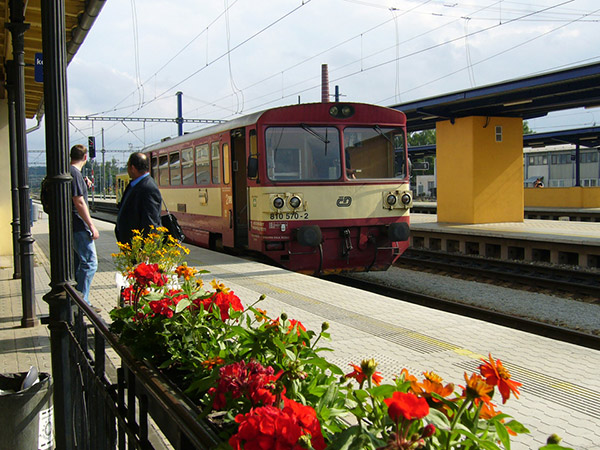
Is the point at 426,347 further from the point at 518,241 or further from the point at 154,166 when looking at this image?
the point at 154,166

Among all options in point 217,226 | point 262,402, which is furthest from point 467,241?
point 262,402

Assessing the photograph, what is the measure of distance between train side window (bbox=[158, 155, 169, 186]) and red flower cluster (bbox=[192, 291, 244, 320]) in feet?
44.4

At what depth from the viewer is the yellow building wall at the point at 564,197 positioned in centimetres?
2761

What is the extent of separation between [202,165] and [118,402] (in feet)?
35.3

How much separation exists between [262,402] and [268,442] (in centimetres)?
34

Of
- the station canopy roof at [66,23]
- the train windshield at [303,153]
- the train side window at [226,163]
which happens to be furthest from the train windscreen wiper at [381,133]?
the station canopy roof at [66,23]

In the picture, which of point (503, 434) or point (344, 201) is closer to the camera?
point (503, 434)

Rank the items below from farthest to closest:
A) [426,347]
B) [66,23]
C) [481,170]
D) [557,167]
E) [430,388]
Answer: [557,167]
[481,170]
[66,23]
[426,347]
[430,388]

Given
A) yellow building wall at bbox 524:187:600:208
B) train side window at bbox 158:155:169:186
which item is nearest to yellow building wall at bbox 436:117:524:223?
train side window at bbox 158:155:169:186

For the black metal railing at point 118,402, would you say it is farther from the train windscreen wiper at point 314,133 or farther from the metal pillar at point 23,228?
the train windscreen wiper at point 314,133

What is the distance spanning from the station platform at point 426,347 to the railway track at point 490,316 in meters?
2.05

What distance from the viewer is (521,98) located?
1575cm

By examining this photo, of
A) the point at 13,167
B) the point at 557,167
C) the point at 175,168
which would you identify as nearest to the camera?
the point at 13,167

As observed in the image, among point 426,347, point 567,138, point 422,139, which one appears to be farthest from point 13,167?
point 422,139
